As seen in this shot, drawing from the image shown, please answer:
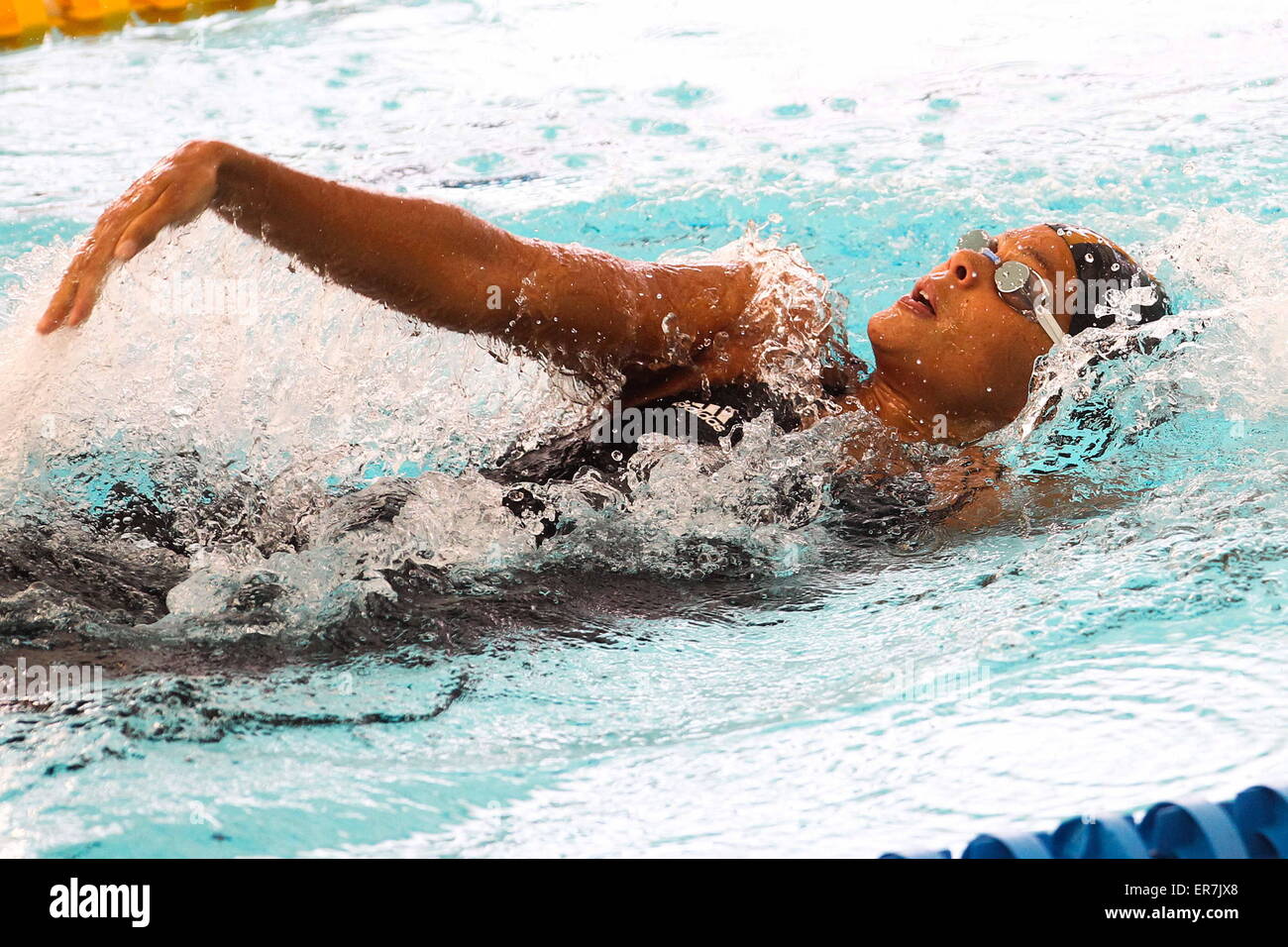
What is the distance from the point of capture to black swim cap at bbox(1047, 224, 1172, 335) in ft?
7.65

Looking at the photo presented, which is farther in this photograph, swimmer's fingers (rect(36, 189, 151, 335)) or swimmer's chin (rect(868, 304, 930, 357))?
swimmer's chin (rect(868, 304, 930, 357))

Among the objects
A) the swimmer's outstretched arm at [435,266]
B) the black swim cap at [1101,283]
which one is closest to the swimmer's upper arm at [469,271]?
the swimmer's outstretched arm at [435,266]

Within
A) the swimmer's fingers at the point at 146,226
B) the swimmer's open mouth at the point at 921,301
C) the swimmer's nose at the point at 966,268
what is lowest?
the swimmer's open mouth at the point at 921,301

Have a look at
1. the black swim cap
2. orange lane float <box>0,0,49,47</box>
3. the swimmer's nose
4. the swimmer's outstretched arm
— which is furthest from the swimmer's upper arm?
orange lane float <box>0,0,49,47</box>

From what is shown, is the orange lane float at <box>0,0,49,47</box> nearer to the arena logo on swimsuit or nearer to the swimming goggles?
the arena logo on swimsuit

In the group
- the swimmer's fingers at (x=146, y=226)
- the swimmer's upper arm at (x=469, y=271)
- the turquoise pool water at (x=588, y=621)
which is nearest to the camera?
the turquoise pool water at (x=588, y=621)

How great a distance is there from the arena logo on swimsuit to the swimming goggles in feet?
2.16

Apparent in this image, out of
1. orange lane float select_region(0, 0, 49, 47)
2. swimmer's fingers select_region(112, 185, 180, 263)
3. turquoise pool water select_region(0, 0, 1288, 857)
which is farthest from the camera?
orange lane float select_region(0, 0, 49, 47)

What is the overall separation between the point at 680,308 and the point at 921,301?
0.53 metres

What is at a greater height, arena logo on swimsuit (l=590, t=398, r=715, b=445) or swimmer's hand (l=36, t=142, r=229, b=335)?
swimmer's hand (l=36, t=142, r=229, b=335)

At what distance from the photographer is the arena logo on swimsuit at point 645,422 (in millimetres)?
2238

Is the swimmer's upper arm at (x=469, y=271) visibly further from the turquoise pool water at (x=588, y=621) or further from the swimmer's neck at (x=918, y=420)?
the swimmer's neck at (x=918, y=420)

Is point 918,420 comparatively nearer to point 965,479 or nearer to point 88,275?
point 965,479

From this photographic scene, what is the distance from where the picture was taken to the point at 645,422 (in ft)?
7.36
